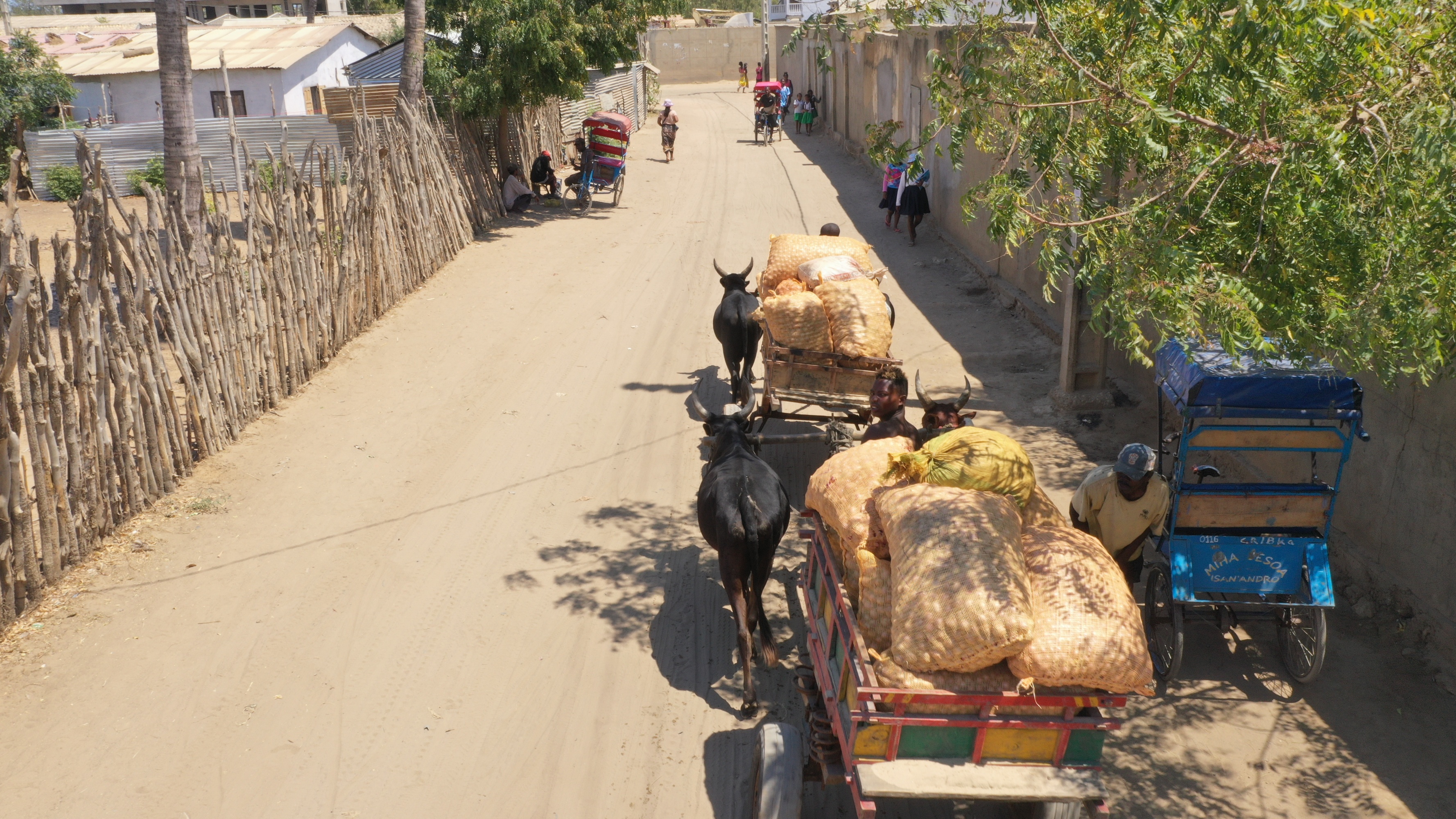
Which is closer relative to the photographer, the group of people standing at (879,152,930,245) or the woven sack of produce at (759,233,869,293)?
the woven sack of produce at (759,233,869,293)

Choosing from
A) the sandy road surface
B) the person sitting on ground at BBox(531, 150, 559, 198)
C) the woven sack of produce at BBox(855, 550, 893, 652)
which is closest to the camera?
the woven sack of produce at BBox(855, 550, 893, 652)

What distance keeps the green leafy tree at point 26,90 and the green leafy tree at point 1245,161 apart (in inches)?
956

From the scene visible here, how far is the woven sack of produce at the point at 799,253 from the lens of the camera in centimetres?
897

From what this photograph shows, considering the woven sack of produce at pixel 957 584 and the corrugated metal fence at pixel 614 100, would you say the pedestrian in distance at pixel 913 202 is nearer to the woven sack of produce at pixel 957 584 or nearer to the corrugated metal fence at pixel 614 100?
the corrugated metal fence at pixel 614 100

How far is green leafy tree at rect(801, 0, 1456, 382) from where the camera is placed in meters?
4.45

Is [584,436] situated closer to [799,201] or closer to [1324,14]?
[1324,14]

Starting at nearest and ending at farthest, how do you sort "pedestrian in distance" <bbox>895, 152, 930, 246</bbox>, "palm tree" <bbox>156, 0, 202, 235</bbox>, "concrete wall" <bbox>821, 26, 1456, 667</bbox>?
"concrete wall" <bbox>821, 26, 1456, 667</bbox>
"palm tree" <bbox>156, 0, 202, 235</bbox>
"pedestrian in distance" <bbox>895, 152, 930, 246</bbox>

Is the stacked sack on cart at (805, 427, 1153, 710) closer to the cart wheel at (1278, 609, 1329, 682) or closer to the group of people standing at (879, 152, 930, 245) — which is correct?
the cart wheel at (1278, 609, 1329, 682)

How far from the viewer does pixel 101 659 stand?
581 cm

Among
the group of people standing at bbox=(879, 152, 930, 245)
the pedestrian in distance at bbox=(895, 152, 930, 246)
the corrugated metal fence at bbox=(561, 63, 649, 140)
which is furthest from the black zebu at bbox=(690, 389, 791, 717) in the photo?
the corrugated metal fence at bbox=(561, 63, 649, 140)

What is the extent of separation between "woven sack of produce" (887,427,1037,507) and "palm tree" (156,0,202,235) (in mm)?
9145

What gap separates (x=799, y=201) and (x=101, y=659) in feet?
54.5

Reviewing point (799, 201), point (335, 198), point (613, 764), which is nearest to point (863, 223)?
point (799, 201)

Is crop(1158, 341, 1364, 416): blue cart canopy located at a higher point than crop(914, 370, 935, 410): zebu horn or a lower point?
higher
